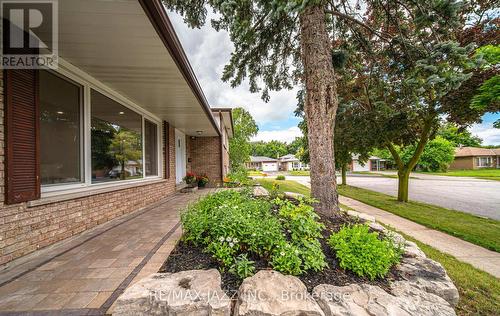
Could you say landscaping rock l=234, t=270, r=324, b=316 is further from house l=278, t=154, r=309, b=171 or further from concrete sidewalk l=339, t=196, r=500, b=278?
house l=278, t=154, r=309, b=171

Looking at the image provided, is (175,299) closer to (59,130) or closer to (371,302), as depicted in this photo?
(371,302)

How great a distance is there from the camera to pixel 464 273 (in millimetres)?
2771

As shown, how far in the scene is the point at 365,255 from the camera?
202 centimetres

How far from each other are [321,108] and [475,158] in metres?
52.6

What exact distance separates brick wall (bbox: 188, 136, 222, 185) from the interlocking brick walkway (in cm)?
748

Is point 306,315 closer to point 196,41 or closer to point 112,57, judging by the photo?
point 112,57

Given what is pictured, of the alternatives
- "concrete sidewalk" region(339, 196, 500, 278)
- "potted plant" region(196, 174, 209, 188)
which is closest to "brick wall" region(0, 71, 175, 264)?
"potted plant" region(196, 174, 209, 188)

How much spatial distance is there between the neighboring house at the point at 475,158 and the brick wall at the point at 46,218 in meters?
53.5

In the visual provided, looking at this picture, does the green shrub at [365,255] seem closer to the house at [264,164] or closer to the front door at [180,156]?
the front door at [180,156]

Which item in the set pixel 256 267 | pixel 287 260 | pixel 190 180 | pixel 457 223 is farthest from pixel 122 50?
pixel 457 223

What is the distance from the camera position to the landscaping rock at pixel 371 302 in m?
1.47

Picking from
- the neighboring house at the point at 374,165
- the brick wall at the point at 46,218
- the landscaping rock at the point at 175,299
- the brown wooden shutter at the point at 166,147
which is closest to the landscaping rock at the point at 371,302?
the landscaping rock at the point at 175,299

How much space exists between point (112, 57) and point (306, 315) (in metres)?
3.77

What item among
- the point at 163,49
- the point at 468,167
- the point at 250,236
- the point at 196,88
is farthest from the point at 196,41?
the point at 468,167
